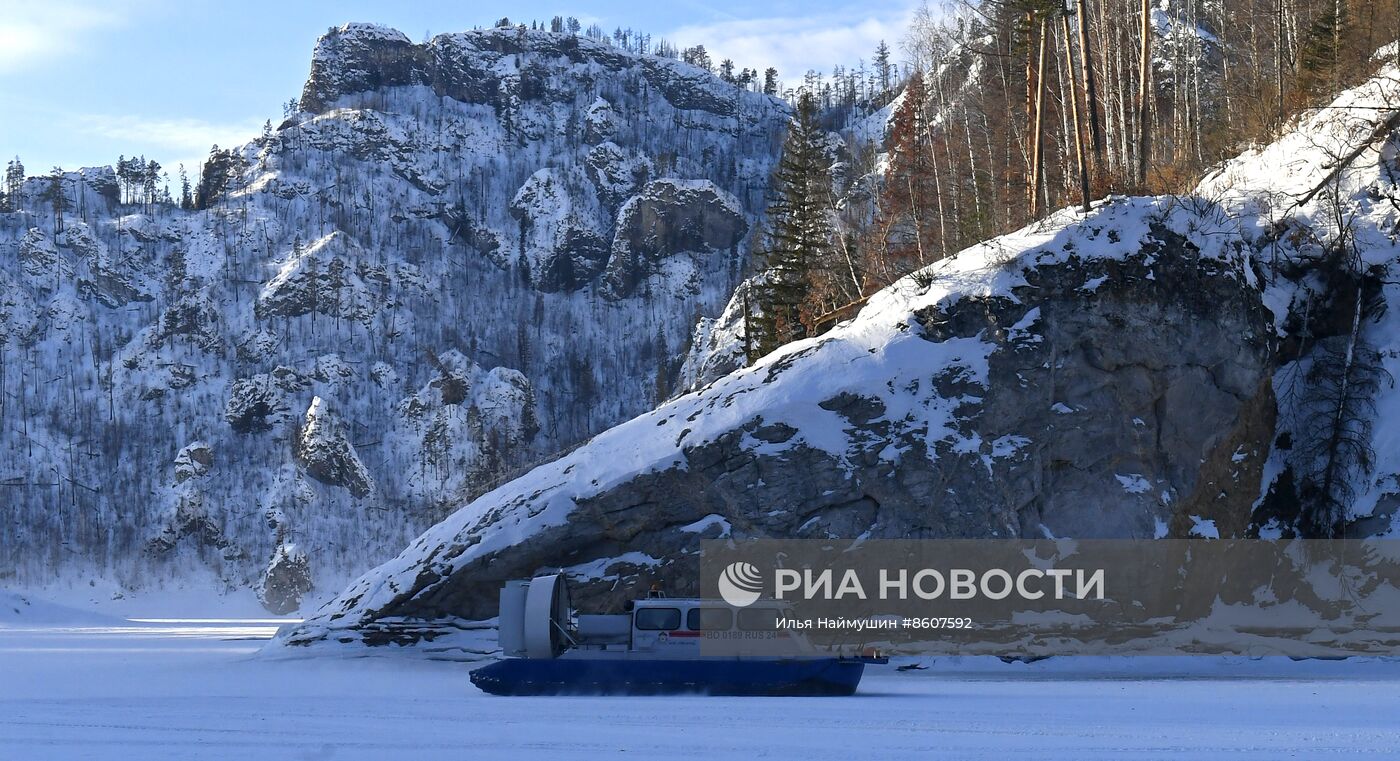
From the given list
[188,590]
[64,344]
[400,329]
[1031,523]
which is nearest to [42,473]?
[64,344]

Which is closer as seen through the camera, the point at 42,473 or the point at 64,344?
the point at 42,473

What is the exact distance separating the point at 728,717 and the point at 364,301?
113417 millimetres

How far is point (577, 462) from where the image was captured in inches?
1081

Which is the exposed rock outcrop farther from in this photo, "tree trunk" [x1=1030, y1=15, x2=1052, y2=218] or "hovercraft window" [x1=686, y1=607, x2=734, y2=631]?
"hovercraft window" [x1=686, y1=607, x2=734, y2=631]

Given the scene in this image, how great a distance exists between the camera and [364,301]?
122m

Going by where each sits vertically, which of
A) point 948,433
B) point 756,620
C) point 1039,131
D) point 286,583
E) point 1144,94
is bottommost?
point 286,583

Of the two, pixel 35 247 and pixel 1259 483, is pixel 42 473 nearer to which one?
pixel 35 247

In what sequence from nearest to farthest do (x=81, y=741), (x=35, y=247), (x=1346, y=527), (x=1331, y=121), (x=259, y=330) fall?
(x=81, y=741) → (x=1346, y=527) → (x=1331, y=121) → (x=259, y=330) → (x=35, y=247)

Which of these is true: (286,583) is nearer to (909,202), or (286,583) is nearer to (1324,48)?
(909,202)

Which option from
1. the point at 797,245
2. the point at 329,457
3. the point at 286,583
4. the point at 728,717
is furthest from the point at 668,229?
the point at 728,717

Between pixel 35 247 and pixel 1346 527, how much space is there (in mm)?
135690

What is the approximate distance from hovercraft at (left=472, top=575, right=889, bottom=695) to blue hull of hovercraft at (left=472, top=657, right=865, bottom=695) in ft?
0.05

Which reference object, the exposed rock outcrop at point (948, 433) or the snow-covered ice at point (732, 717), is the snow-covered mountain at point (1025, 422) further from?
the snow-covered ice at point (732, 717)

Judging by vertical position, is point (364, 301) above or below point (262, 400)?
above
